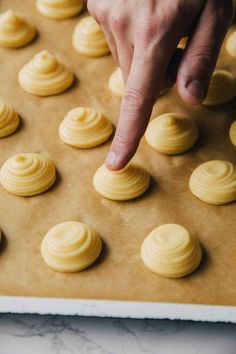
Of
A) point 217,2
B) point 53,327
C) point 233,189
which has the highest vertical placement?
point 217,2

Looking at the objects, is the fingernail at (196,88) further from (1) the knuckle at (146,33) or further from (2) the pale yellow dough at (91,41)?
(2) the pale yellow dough at (91,41)

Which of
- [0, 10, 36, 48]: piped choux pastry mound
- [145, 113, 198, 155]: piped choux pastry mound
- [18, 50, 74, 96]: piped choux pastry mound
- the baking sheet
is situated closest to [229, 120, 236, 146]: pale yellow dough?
the baking sheet

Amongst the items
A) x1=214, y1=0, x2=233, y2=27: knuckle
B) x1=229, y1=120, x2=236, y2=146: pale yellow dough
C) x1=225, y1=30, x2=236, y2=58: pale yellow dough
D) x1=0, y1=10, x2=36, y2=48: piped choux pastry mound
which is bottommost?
x1=0, y1=10, x2=36, y2=48: piped choux pastry mound

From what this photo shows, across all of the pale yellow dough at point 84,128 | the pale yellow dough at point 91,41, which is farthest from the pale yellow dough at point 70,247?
the pale yellow dough at point 91,41

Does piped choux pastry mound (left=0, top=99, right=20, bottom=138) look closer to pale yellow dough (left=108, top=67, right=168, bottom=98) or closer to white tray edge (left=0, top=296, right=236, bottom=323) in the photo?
pale yellow dough (left=108, top=67, right=168, bottom=98)

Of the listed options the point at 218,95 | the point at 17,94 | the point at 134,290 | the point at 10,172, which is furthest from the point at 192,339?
the point at 17,94

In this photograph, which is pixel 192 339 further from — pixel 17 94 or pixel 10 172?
pixel 17 94

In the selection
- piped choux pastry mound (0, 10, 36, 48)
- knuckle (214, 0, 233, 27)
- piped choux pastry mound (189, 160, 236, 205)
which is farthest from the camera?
piped choux pastry mound (0, 10, 36, 48)
